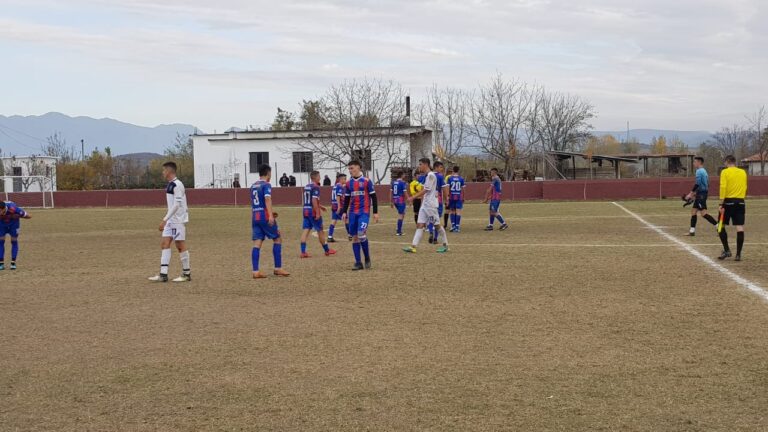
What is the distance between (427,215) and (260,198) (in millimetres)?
4737

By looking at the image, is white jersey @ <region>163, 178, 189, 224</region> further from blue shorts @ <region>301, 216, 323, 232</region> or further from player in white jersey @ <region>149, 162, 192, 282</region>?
blue shorts @ <region>301, 216, 323, 232</region>

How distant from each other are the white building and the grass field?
41.2m

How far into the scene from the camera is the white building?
55500 mm

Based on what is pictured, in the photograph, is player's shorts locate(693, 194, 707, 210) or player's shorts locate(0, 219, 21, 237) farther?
A: player's shorts locate(693, 194, 707, 210)

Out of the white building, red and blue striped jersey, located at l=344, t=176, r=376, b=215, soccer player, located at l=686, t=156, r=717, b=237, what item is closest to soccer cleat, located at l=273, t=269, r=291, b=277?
red and blue striped jersey, located at l=344, t=176, r=376, b=215

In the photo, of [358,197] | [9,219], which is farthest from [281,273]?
[9,219]

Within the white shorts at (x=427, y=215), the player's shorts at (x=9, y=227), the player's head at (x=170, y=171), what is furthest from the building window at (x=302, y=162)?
the player's head at (x=170, y=171)

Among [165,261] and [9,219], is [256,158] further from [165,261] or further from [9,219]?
[165,261]

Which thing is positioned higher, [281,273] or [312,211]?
[312,211]

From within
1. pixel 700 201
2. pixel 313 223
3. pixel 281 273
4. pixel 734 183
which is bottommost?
pixel 281 273

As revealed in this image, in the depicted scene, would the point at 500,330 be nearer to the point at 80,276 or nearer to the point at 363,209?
the point at 363,209

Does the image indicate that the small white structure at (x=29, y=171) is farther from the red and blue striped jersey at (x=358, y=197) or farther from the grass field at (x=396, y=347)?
the red and blue striped jersey at (x=358, y=197)

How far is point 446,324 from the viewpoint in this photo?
8633mm

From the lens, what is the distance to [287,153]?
58438mm
